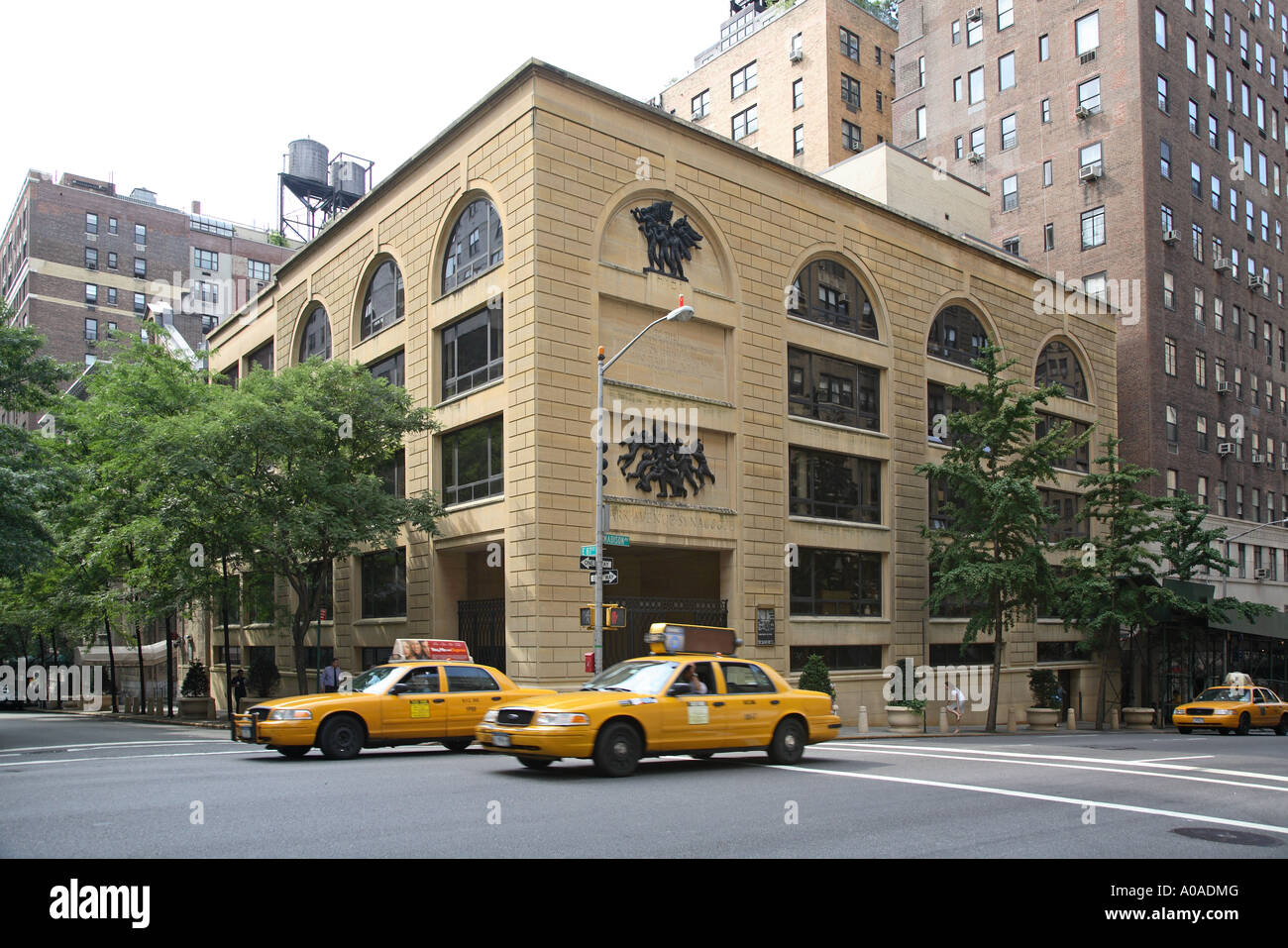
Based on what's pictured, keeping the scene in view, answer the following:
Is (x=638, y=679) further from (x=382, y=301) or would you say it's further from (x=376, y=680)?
(x=382, y=301)

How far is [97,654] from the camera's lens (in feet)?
168

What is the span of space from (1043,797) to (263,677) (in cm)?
3053

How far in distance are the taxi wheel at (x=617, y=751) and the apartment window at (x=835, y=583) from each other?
17.7 meters

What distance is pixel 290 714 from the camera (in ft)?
52.0

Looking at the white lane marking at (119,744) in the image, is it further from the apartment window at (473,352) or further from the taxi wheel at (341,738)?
the apartment window at (473,352)

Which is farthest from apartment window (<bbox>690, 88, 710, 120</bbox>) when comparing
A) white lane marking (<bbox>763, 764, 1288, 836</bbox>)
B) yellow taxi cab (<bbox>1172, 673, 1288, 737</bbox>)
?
white lane marking (<bbox>763, 764, 1288, 836</bbox>)

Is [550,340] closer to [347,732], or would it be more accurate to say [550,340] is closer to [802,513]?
[802,513]

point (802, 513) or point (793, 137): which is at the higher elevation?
point (793, 137)

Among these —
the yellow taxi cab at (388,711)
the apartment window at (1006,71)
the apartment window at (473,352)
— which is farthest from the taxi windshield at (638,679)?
the apartment window at (1006,71)

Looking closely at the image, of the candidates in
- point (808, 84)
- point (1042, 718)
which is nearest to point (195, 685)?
point (1042, 718)

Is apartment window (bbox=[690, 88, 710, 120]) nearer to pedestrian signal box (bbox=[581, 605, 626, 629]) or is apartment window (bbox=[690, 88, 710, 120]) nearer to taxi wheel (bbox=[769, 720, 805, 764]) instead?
pedestrian signal box (bbox=[581, 605, 626, 629])

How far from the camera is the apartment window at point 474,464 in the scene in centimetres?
2786

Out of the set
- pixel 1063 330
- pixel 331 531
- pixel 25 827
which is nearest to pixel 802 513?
pixel 331 531

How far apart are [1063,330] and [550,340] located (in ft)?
82.4
